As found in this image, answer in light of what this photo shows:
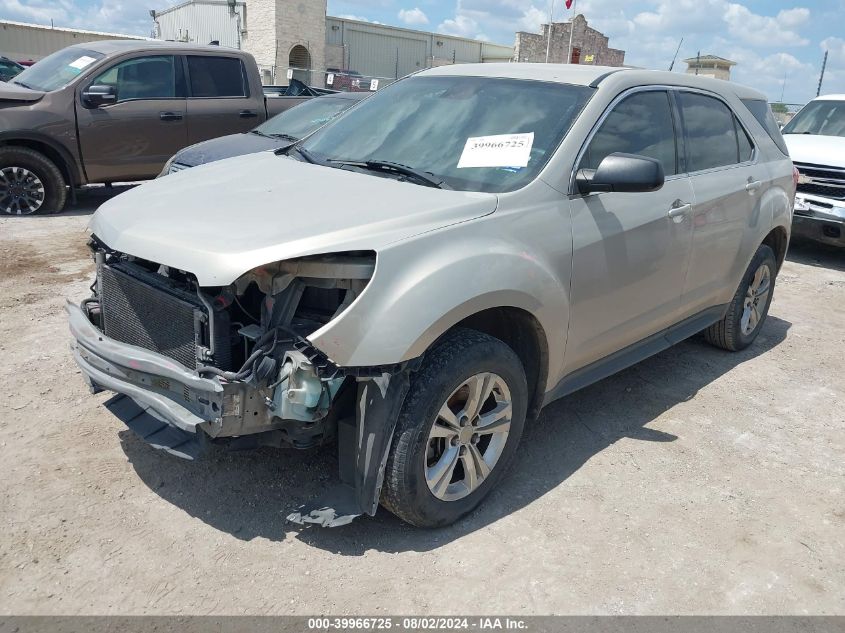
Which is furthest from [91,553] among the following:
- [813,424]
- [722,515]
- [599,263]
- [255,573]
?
[813,424]

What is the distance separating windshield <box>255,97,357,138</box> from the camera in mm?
8148

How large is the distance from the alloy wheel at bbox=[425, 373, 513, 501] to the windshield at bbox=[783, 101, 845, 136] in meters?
8.53

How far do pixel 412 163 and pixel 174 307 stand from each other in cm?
132

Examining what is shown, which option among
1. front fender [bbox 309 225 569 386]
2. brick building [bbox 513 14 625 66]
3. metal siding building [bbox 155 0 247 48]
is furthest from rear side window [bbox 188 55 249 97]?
brick building [bbox 513 14 625 66]

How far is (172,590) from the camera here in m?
2.66

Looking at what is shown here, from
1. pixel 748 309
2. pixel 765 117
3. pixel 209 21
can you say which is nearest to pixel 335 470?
pixel 748 309

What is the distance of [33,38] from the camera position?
42.0m

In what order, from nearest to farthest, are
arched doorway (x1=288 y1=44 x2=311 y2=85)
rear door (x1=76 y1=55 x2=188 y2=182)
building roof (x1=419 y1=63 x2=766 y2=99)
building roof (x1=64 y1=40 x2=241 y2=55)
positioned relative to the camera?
building roof (x1=419 y1=63 x2=766 y2=99) < rear door (x1=76 y1=55 x2=188 y2=182) < building roof (x1=64 y1=40 x2=241 y2=55) < arched doorway (x1=288 y1=44 x2=311 y2=85)

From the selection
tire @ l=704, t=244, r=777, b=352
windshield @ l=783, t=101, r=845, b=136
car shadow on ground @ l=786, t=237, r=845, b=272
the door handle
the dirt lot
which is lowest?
the dirt lot

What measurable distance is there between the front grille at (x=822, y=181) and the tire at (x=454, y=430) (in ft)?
23.1

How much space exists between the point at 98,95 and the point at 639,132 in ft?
21.9

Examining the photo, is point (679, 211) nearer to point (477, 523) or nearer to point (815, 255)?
point (477, 523)

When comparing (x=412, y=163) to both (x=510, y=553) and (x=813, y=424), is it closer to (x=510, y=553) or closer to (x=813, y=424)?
(x=510, y=553)

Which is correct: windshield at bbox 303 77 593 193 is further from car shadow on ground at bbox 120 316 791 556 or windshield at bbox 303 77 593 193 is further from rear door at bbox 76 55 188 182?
rear door at bbox 76 55 188 182
